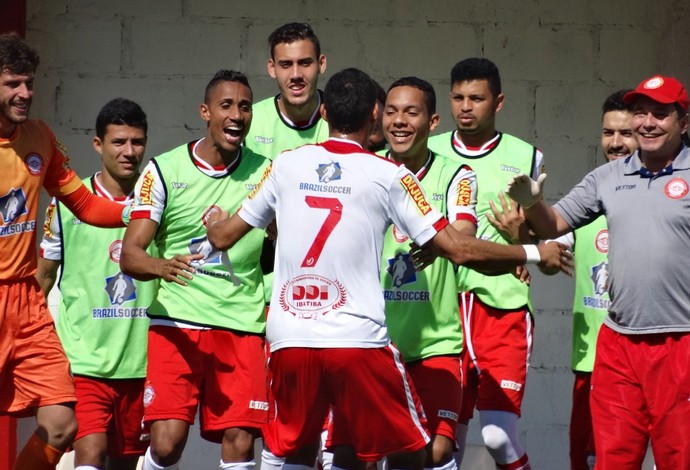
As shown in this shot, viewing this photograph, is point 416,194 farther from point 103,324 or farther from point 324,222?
point 103,324

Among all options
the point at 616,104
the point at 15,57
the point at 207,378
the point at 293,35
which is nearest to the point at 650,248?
the point at 616,104

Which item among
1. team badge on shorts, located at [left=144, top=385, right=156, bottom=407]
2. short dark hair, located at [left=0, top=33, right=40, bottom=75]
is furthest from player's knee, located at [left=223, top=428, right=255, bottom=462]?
short dark hair, located at [left=0, top=33, right=40, bottom=75]

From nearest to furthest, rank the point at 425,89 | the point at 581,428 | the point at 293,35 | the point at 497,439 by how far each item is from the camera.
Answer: the point at 425,89
the point at 497,439
the point at 293,35
the point at 581,428

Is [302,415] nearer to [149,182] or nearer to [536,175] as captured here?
[149,182]

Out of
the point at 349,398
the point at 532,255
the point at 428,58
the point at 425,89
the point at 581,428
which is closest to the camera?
the point at 349,398

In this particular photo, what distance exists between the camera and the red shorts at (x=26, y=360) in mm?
6645

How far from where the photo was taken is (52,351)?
22.1ft

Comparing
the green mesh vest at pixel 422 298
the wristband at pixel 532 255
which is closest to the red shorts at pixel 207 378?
the green mesh vest at pixel 422 298

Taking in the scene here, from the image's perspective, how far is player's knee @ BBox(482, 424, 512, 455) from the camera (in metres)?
7.59

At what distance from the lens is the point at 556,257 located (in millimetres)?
Answer: 6426

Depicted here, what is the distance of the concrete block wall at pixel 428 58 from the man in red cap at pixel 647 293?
2.59 m

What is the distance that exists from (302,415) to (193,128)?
372cm

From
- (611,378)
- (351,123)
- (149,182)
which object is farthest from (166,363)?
(611,378)

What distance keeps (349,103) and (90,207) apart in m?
1.57
